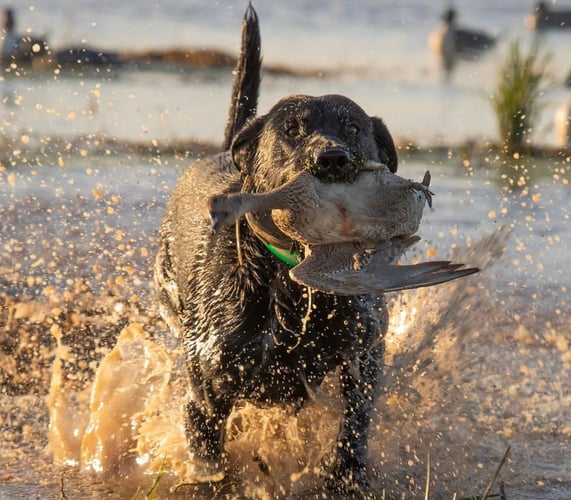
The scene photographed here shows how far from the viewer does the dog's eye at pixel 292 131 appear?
418 centimetres

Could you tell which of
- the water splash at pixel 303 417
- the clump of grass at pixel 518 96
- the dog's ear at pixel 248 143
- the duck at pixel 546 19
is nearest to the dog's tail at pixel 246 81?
the water splash at pixel 303 417

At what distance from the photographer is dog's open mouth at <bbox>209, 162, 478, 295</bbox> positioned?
11.5ft

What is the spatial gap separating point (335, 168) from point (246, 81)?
7.34 feet

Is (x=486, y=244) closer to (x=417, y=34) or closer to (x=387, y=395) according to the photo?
(x=387, y=395)

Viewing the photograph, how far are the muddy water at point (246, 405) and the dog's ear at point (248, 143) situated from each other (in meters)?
0.87

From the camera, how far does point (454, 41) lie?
58.0 ft

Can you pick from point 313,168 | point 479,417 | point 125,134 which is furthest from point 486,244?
point 125,134

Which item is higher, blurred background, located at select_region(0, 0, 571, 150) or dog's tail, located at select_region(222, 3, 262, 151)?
dog's tail, located at select_region(222, 3, 262, 151)

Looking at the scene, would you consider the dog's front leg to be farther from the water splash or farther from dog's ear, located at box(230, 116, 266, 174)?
dog's ear, located at box(230, 116, 266, 174)

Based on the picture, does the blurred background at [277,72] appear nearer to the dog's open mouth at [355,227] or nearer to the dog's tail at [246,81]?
the dog's tail at [246,81]

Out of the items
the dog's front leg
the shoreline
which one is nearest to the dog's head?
the dog's front leg

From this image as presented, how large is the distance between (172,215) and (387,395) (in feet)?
4.39

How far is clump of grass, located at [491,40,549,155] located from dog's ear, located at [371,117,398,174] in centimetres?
639

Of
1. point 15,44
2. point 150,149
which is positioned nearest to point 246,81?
point 150,149
